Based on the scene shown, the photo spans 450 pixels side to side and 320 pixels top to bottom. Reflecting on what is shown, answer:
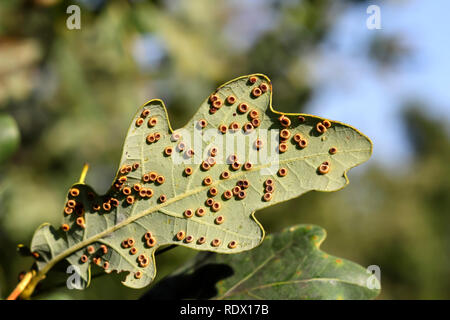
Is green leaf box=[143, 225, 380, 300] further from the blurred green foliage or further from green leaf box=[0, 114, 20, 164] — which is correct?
the blurred green foliage

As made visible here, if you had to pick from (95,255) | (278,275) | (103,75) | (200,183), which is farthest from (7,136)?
(103,75)

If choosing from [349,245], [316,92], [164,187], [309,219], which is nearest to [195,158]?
[164,187]

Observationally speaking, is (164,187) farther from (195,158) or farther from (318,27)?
(318,27)

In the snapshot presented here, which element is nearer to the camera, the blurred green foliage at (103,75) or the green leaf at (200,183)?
the green leaf at (200,183)

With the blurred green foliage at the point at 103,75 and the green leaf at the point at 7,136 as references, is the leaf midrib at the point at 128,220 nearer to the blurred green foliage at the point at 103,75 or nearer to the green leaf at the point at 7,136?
the green leaf at the point at 7,136

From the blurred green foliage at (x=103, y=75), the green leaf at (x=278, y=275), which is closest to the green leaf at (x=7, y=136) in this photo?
the blurred green foliage at (x=103, y=75)
